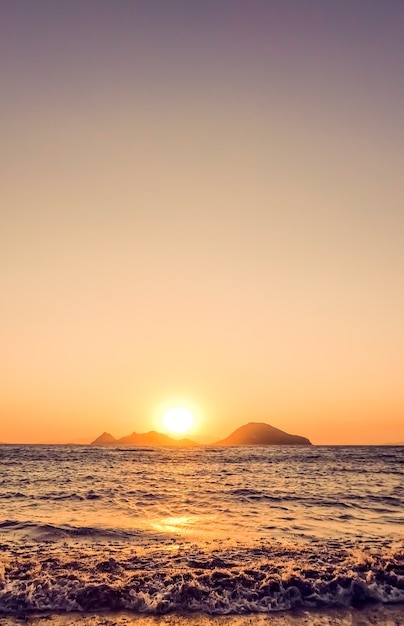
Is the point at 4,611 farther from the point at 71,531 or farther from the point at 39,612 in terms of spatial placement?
the point at 71,531

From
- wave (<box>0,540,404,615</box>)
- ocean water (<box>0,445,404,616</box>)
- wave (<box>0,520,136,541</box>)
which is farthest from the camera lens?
wave (<box>0,520,136,541</box>)

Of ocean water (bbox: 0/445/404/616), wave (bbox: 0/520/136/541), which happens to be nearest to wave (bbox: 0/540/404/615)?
ocean water (bbox: 0/445/404/616)

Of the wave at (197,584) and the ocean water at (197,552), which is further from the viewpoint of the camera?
the ocean water at (197,552)

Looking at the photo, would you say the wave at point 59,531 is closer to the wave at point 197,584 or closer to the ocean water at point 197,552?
the ocean water at point 197,552

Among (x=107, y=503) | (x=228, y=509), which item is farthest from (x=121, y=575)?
(x=107, y=503)

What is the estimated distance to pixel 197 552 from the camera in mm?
12727

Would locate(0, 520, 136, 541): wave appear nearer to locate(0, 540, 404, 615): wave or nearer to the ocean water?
the ocean water

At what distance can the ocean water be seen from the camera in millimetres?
9289

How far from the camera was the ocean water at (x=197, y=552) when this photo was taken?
30.5ft

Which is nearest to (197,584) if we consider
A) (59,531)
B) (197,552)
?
(197,552)

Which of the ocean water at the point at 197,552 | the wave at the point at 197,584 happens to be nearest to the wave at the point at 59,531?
the ocean water at the point at 197,552

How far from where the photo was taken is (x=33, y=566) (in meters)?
11.0

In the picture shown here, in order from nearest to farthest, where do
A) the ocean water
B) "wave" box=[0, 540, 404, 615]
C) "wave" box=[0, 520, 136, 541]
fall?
"wave" box=[0, 540, 404, 615] → the ocean water → "wave" box=[0, 520, 136, 541]

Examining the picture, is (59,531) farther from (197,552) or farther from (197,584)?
(197,584)
